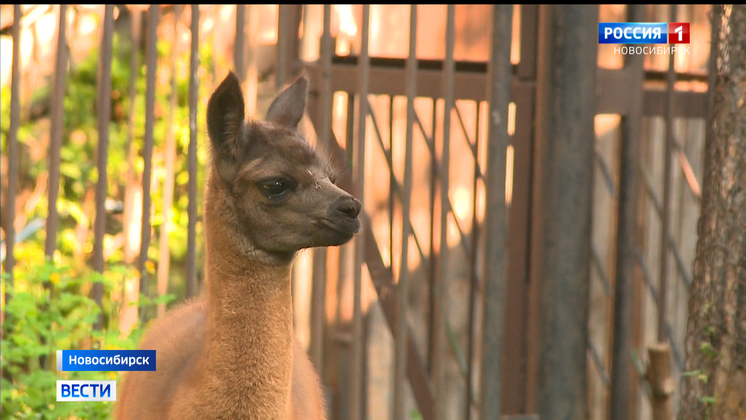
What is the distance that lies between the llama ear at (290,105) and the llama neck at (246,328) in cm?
50

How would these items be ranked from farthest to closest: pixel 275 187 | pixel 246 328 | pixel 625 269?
pixel 625 269 < pixel 275 187 < pixel 246 328

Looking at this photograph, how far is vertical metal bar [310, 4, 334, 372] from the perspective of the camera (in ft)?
13.2

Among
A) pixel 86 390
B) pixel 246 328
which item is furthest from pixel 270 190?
pixel 86 390

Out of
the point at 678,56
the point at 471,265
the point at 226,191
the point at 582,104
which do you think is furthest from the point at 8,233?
the point at 678,56

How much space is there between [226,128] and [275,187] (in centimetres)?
25

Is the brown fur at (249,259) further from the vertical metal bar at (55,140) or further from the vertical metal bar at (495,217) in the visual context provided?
the vertical metal bar at (495,217)

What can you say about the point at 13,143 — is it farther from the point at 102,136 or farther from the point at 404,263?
the point at 404,263

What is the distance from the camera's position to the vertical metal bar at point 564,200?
4.32m

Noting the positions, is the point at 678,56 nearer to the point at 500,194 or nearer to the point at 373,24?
the point at 373,24

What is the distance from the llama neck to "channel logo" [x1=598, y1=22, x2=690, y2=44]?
8.26 feet

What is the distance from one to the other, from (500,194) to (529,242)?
40cm

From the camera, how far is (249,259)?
2.75 m
